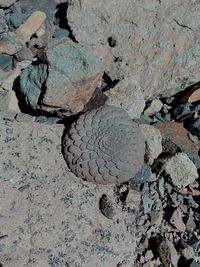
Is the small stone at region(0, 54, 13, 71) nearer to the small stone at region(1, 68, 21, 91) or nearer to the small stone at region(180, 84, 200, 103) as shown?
the small stone at region(1, 68, 21, 91)

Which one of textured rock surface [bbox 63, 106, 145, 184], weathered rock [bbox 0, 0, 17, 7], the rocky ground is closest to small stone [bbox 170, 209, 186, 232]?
the rocky ground

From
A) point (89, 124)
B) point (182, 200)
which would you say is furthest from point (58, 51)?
point (182, 200)

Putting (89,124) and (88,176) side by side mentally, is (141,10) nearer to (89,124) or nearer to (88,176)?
(89,124)

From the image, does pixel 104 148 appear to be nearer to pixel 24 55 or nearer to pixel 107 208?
pixel 107 208

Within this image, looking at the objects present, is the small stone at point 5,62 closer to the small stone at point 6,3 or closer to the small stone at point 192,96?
the small stone at point 6,3

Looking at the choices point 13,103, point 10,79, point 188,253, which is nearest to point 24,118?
point 13,103

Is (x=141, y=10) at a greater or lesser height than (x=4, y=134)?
greater
